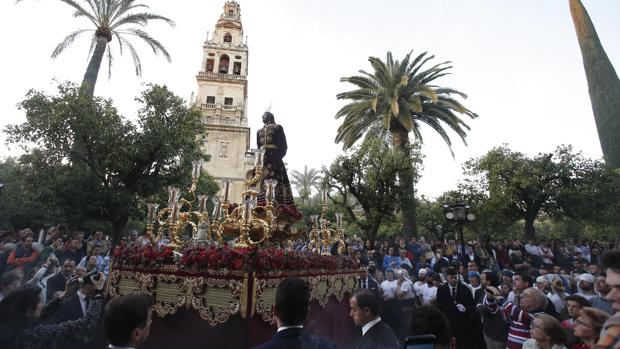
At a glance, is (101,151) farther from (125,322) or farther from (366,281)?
(125,322)

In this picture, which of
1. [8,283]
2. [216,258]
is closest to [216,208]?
[216,258]

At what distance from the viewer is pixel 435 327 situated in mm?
2715

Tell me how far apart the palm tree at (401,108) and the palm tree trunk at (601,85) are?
1402 cm

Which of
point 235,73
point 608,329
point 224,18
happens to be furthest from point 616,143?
point 224,18

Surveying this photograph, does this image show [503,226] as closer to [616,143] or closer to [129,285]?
[616,143]

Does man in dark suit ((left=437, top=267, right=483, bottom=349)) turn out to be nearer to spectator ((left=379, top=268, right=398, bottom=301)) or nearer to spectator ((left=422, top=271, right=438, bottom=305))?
spectator ((left=422, top=271, right=438, bottom=305))

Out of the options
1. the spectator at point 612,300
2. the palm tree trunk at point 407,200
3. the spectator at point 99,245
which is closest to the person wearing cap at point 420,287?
the spectator at point 612,300

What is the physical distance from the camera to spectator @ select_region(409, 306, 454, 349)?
8.91ft

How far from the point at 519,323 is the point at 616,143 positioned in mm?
29776

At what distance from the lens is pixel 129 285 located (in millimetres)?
5758

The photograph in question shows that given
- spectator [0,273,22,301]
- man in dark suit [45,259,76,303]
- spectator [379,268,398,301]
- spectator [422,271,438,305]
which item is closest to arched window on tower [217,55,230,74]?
spectator [379,268,398,301]

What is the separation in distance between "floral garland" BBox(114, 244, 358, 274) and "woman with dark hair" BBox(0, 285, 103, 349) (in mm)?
1671

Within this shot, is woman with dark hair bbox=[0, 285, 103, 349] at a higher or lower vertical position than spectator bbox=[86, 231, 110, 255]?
lower

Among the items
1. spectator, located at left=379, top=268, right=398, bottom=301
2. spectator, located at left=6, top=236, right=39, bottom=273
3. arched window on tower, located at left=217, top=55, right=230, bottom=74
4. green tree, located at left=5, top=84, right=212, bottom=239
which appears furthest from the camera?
arched window on tower, located at left=217, top=55, right=230, bottom=74
